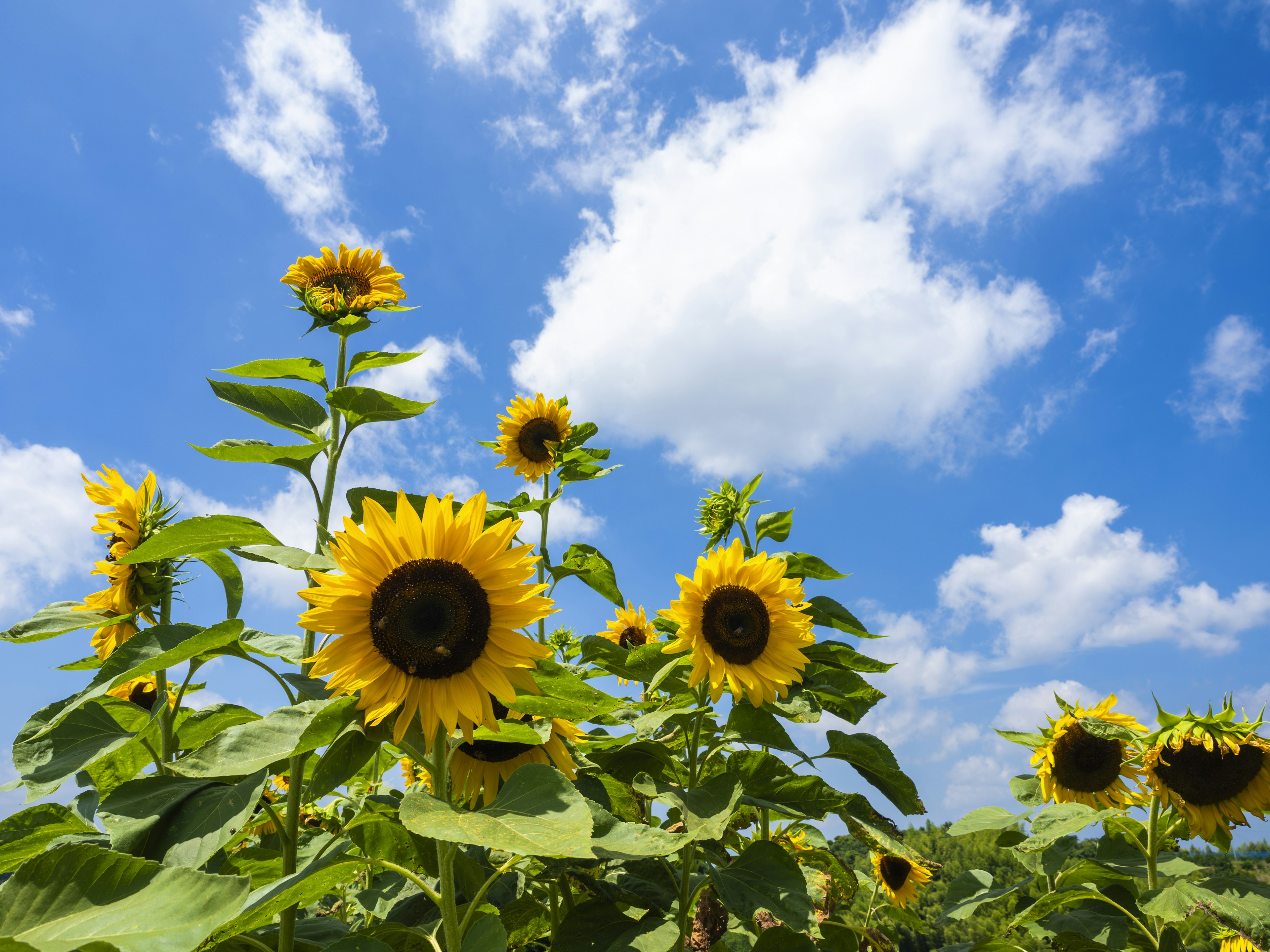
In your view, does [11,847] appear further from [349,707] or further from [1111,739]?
[1111,739]

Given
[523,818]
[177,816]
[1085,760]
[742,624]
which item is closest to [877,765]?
[742,624]

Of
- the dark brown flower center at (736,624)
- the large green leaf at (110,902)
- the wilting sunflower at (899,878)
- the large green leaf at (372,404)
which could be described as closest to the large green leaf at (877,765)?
the dark brown flower center at (736,624)

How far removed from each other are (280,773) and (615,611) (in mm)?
4019

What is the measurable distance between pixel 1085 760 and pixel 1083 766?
4 centimetres

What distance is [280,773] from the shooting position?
2148 mm

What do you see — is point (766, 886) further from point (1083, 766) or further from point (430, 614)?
point (1083, 766)

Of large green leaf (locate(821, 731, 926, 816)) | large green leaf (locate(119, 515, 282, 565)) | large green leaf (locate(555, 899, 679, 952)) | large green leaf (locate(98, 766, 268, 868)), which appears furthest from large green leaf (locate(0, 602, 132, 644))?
large green leaf (locate(821, 731, 926, 816))

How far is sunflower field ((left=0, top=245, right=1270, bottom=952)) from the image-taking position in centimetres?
161

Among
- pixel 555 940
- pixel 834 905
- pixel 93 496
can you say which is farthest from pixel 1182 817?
pixel 93 496

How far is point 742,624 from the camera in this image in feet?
9.22

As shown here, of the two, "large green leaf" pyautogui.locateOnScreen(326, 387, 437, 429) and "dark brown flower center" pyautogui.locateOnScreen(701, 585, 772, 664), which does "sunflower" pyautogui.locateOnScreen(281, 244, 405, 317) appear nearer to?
"large green leaf" pyautogui.locateOnScreen(326, 387, 437, 429)

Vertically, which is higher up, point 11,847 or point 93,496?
point 93,496

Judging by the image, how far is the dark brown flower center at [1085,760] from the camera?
3768 mm

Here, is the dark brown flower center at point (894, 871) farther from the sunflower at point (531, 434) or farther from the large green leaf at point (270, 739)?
the large green leaf at point (270, 739)
